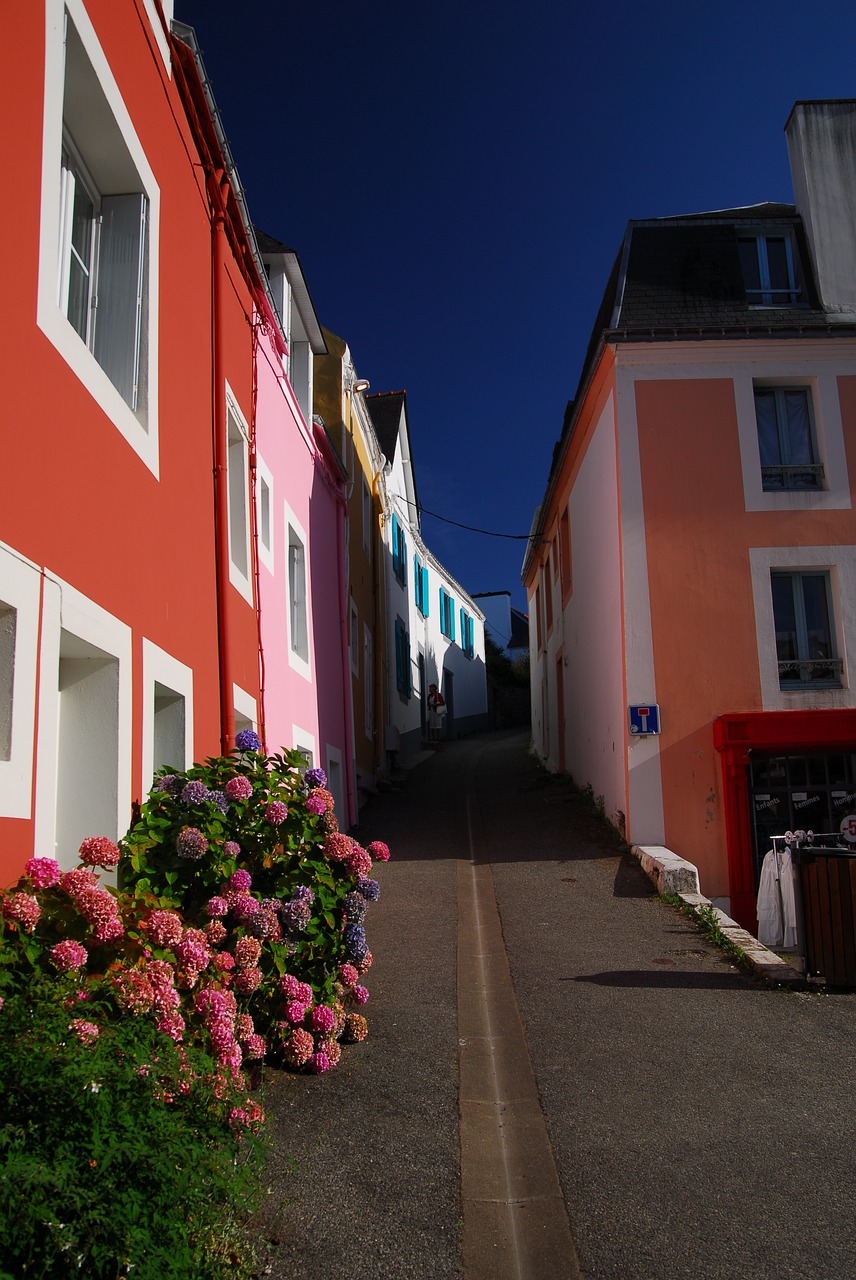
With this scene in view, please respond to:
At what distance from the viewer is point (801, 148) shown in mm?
15008

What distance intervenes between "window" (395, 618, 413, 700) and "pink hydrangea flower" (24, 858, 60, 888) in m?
19.7

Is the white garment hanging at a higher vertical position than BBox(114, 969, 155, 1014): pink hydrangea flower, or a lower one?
lower

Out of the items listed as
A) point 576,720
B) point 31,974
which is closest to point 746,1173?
point 31,974

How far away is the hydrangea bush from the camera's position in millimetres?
3496

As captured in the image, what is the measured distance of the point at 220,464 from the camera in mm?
7477

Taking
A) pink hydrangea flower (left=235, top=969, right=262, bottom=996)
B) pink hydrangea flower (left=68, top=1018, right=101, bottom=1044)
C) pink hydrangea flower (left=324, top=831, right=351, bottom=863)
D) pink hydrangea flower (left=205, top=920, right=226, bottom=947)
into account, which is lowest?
pink hydrangea flower (left=235, top=969, right=262, bottom=996)

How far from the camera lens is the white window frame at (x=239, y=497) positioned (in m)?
→ 8.59

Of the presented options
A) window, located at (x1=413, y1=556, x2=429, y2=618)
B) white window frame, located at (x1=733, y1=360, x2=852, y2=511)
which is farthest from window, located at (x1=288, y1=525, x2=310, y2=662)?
window, located at (x1=413, y1=556, x2=429, y2=618)

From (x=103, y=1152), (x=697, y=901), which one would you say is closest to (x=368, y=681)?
(x=697, y=901)

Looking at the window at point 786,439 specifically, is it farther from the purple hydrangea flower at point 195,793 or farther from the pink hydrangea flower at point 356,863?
the purple hydrangea flower at point 195,793

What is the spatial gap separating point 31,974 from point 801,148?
15932 mm

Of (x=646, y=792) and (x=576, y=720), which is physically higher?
(x=576, y=720)

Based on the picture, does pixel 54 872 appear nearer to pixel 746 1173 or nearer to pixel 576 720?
pixel 746 1173

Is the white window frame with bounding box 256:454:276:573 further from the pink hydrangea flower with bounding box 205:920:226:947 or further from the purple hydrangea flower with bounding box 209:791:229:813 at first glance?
the pink hydrangea flower with bounding box 205:920:226:947
